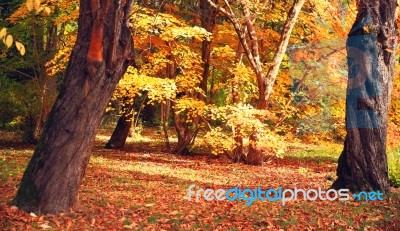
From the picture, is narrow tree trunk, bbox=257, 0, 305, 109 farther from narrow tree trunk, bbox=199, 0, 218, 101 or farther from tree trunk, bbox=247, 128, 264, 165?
narrow tree trunk, bbox=199, 0, 218, 101

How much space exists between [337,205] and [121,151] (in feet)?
44.4

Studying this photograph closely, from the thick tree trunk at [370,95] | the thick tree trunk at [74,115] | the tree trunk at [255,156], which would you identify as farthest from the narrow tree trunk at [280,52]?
the thick tree trunk at [74,115]

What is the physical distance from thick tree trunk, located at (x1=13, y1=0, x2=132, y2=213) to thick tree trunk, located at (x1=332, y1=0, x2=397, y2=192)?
5065mm

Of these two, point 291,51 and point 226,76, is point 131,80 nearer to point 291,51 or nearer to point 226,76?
point 226,76

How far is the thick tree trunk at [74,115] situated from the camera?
699 centimetres

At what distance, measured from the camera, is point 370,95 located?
32.6 ft

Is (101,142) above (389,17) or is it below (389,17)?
below

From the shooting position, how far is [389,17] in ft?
32.8

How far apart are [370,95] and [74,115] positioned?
18.7ft

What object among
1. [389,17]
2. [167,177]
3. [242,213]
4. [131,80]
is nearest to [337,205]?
[242,213]

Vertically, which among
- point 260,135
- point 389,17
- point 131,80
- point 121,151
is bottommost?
point 121,151

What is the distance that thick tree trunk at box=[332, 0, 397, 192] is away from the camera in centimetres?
989

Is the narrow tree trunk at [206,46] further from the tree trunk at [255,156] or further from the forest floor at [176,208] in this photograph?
the forest floor at [176,208]

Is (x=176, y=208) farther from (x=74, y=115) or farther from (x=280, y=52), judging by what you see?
(x=280, y=52)
